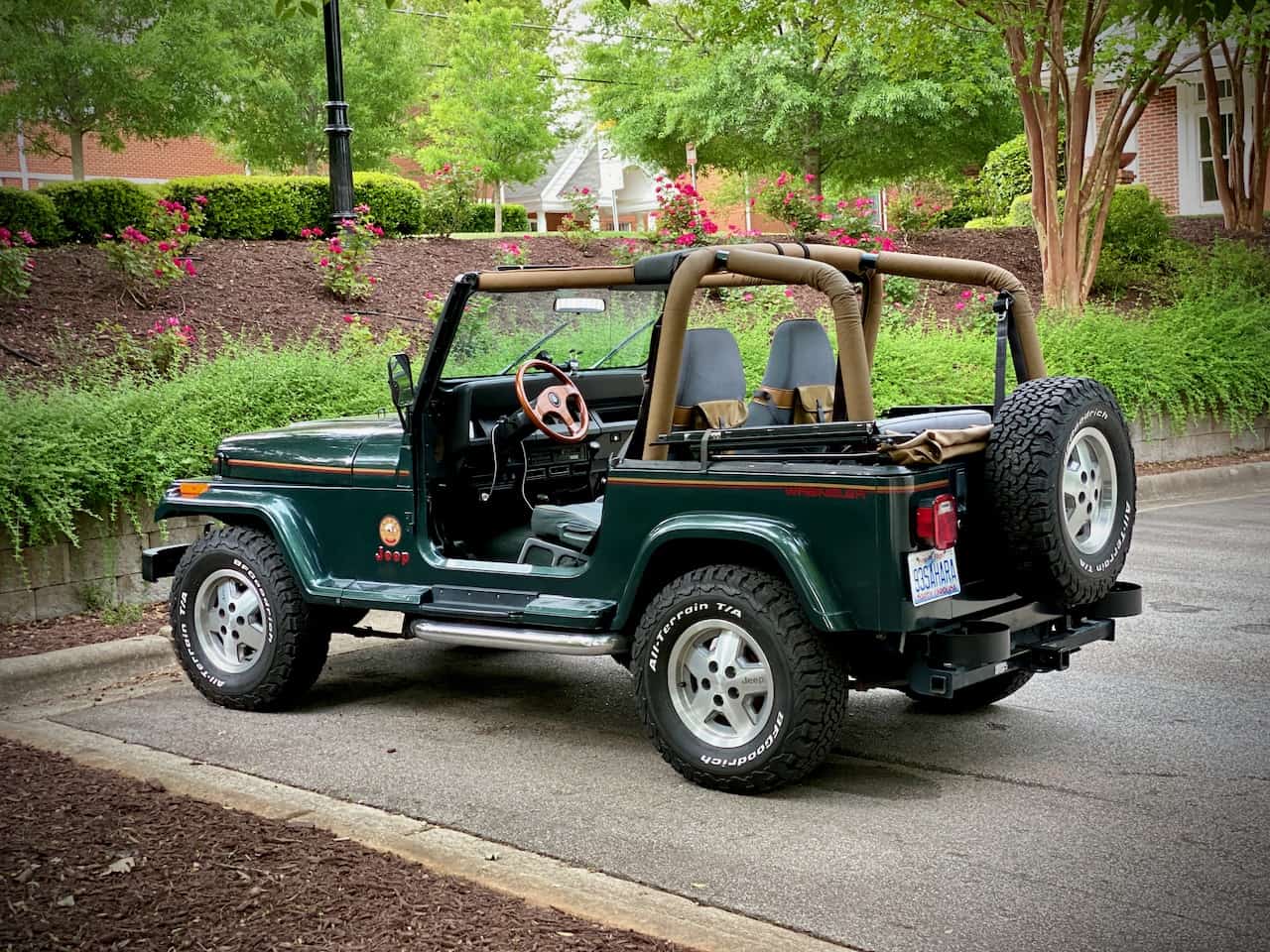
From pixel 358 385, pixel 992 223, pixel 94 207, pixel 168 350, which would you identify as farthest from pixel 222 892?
pixel 992 223

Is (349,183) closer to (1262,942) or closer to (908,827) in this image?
(908,827)

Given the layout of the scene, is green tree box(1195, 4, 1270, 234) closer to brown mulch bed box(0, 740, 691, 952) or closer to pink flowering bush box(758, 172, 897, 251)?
pink flowering bush box(758, 172, 897, 251)

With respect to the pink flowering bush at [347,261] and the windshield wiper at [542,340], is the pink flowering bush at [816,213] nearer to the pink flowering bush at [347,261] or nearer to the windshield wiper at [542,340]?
the pink flowering bush at [347,261]

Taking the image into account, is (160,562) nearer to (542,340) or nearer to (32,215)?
(542,340)

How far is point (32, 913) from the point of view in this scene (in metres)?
3.93

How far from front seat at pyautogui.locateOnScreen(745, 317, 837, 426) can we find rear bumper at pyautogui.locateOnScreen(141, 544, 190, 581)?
2.91m

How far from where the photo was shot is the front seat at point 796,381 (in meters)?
5.70

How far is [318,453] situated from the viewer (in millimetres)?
6445

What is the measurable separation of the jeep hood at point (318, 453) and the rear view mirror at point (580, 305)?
2.99 ft

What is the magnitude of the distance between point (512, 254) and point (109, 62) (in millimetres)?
6852

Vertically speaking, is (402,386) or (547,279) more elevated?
(547,279)

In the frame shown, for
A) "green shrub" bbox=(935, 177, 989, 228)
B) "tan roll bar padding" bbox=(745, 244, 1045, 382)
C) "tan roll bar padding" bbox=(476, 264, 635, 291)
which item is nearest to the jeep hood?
"tan roll bar padding" bbox=(476, 264, 635, 291)

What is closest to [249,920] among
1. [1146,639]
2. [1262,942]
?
[1262,942]

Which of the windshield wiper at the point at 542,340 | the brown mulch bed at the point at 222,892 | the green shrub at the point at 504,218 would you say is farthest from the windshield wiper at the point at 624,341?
the green shrub at the point at 504,218
